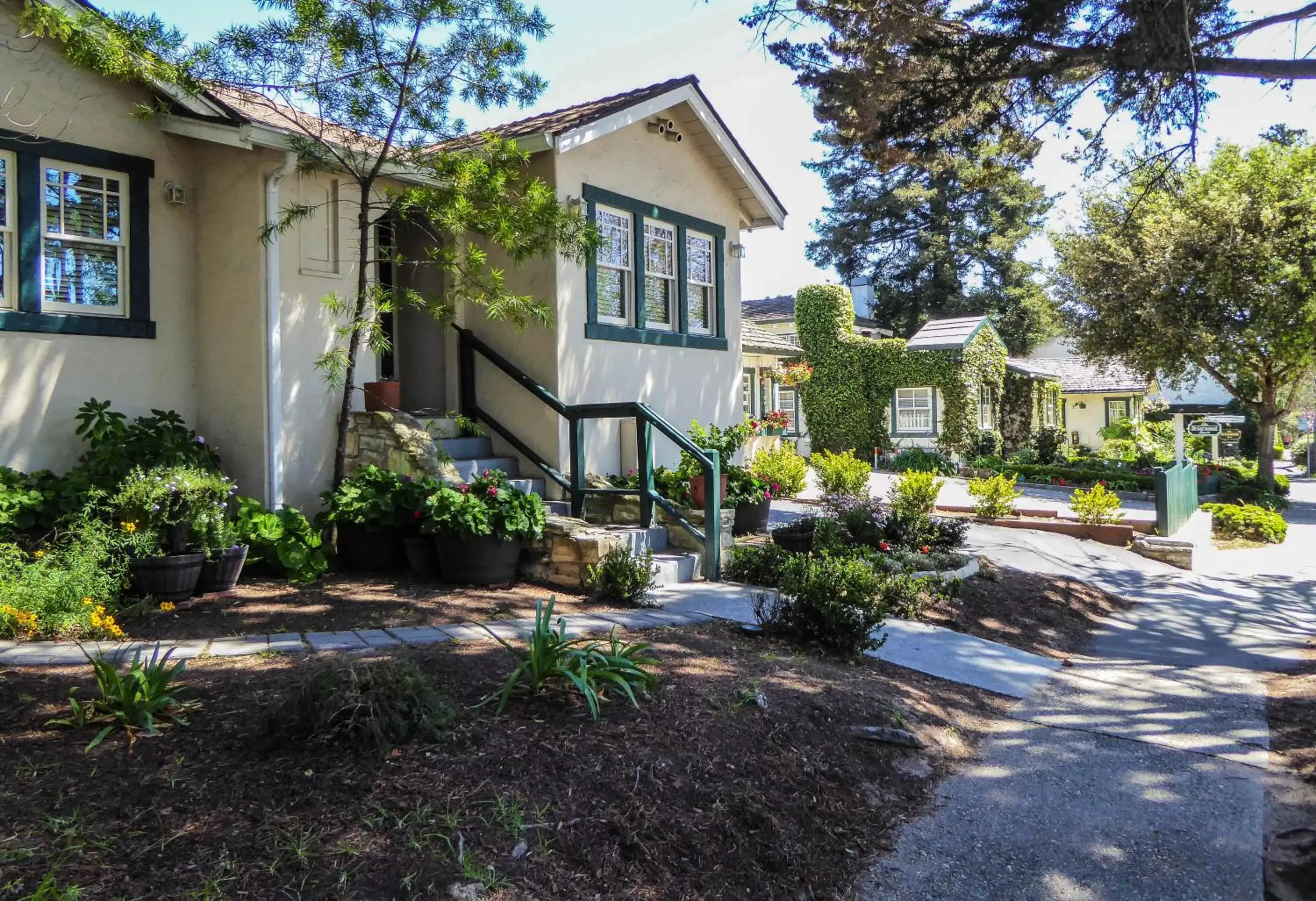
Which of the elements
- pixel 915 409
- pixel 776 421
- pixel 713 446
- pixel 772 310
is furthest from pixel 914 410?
pixel 713 446

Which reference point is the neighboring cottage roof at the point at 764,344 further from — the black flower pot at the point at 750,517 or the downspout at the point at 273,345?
the downspout at the point at 273,345

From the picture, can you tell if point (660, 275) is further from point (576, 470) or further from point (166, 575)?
point (166, 575)

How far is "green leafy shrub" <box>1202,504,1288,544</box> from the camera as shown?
17000mm

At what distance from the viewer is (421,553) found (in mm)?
7535

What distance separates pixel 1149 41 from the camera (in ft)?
21.1

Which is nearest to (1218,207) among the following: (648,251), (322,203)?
(648,251)

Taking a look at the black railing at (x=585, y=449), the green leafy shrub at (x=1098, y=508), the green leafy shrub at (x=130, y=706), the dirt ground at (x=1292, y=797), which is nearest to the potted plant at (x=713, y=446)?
the black railing at (x=585, y=449)

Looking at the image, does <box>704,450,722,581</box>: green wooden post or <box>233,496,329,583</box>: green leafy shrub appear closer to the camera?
<box>233,496,329,583</box>: green leafy shrub

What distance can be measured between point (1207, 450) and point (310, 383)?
33.1 meters

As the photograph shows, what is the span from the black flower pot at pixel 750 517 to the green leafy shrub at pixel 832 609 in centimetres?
395

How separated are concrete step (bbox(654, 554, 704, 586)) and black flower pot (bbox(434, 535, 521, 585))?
130 centimetres

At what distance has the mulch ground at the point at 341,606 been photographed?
570 centimetres

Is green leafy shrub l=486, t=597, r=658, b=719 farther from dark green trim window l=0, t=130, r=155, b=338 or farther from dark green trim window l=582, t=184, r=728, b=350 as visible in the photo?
dark green trim window l=582, t=184, r=728, b=350

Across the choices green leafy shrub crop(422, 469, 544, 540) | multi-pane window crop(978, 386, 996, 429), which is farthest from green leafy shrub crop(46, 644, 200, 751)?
multi-pane window crop(978, 386, 996, 429)
